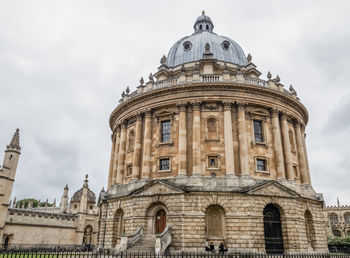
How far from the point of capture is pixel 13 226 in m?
36.2

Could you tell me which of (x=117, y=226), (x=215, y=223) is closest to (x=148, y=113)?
(x=117, y=226)

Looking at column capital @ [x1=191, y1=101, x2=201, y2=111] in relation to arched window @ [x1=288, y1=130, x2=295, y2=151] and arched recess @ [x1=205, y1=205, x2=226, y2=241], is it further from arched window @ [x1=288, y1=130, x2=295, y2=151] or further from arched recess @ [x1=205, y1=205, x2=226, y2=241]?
arched window @ [x1=288, y1=130, x2=295, y2=151]

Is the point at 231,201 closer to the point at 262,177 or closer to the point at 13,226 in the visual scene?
the point at 262,177

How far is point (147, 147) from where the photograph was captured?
28344 millimetres

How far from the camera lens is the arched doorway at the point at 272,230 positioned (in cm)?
2378

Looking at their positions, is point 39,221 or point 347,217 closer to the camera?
point 39,221

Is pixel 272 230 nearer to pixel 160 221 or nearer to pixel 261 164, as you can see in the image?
pixel 261 164

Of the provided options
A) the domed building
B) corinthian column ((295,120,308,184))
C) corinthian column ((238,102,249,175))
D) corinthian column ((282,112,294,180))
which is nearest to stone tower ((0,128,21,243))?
the domed building

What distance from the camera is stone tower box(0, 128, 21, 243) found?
105ft

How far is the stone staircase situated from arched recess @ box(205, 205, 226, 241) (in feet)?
14.6

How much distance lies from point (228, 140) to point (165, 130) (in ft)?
21.0

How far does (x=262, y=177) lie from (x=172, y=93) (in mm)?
11434

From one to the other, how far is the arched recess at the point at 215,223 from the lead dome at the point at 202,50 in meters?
19.2

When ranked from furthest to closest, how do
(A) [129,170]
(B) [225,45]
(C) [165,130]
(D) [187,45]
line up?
(D) [187,45] < (B) [225,45] < (A) [129,170] < (C) [165,130]
